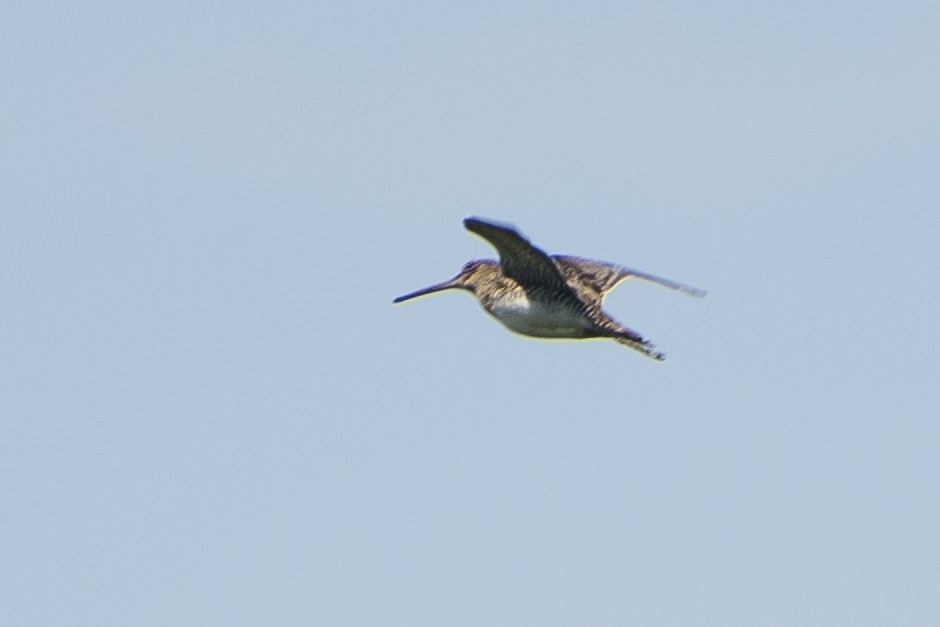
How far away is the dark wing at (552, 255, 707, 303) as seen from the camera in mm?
27359

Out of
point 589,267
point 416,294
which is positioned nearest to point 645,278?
point 589,267

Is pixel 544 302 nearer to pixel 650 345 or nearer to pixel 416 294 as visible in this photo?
pixel 650 345

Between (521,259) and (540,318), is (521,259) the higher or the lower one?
the higher one

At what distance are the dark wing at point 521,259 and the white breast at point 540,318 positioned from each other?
235 mm

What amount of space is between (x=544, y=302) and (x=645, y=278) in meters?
1.71

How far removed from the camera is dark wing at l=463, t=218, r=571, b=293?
24781mm

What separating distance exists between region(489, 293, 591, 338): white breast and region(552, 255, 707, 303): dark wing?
0.81 meters

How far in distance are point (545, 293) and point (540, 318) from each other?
32 centimetres

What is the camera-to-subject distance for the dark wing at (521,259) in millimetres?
24781

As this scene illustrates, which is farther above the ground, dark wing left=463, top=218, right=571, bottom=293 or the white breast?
dark wing left=463, top=218, right=571, bottom=293

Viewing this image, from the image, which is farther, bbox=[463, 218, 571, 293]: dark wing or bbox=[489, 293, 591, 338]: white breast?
bbox=[489, 293, 591, 338]: white breast

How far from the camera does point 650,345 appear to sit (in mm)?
26141

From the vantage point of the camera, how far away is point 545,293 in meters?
26.3

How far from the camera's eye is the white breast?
2608 cm
